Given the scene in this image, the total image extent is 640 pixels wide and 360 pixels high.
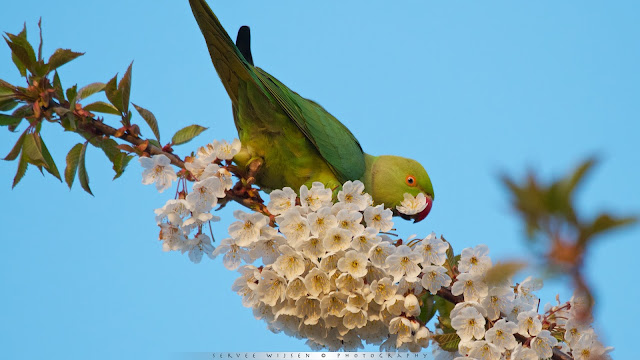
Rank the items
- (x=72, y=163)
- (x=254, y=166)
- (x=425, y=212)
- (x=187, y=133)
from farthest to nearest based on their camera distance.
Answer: (x=425, y=212), (x=254, y=166), (x=187, y=133), (x=72, y=163)

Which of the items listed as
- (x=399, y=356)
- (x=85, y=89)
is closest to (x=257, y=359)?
(x=399, y=356)

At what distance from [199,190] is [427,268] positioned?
148cm

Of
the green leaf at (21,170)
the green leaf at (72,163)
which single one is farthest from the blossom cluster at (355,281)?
the green leaf at (21,170)

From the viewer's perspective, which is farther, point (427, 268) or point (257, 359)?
point (257, 359)

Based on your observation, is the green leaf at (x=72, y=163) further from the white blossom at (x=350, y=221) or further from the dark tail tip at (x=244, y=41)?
the white blossom at (x=350, y=221)

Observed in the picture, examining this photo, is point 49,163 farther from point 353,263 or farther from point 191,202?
point 353,263

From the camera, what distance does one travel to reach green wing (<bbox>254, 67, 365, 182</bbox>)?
16.0 feet

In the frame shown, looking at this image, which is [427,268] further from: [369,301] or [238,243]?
[238,243]

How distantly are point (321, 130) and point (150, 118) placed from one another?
1.70 meters

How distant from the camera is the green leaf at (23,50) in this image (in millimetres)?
3443

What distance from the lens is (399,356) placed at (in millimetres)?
3666

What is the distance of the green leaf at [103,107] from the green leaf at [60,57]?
0.31 m

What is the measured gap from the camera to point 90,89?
3760mm

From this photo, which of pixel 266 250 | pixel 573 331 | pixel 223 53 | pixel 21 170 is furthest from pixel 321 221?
pixel 21 170
